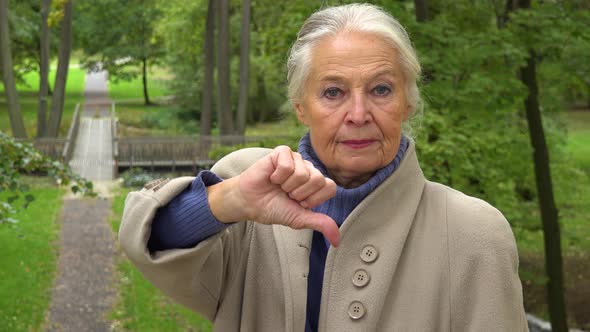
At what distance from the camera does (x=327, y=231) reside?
1894 mm

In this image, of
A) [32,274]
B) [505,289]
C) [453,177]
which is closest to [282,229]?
[505,289]

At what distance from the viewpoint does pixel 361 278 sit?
82.7 inches

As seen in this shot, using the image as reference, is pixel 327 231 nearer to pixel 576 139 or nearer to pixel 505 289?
pixel 505 289

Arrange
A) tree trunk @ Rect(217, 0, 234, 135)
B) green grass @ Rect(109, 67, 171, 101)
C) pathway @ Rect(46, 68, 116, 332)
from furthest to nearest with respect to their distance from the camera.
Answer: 1. green grass @ Rect(109, 67, 171, 101)
2. tree trunk @ Rect(217, 0, 234, 135)
3. pathway @ Rect(46, 68, 116, 332)

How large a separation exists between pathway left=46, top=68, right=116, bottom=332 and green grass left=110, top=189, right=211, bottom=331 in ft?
0.64

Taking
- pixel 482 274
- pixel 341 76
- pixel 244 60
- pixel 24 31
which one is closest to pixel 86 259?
pixel 244 60

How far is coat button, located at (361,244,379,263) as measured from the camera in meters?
2.11

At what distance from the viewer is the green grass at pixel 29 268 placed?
1116 centimetres

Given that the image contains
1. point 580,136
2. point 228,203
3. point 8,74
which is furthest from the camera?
point 580,136

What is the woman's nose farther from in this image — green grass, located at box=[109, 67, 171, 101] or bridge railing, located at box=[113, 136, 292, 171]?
green grass, located at box=[109, 67, 171, 101]

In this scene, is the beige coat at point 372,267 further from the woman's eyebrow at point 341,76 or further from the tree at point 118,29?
the tree at point 118,29

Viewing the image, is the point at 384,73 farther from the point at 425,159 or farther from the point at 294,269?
the point at 425,159

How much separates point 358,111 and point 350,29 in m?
0.21

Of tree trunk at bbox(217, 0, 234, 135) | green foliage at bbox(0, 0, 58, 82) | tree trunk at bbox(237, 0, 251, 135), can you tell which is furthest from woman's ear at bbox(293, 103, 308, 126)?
green foliage at bbox(0, 0, 58, 82)
